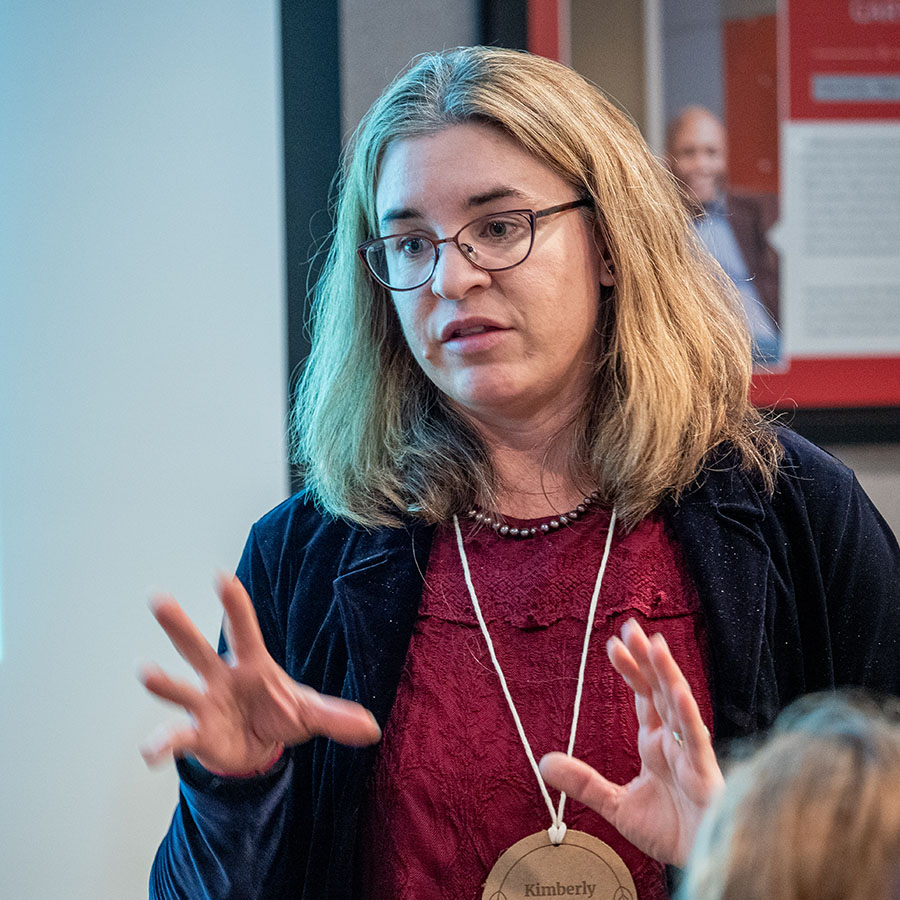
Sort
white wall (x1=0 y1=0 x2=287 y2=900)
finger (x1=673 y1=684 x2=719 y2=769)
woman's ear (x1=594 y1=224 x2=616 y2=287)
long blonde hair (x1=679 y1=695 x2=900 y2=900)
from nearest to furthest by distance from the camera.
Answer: long blonde hair (x1=679 y1=695 x2=900 y2=900), finger (x1=673 y1=684 x2=719 y2=769), woman's ear (x1=594 y1=224 x2=616 y2=287), white wall (x1=0 y1=0 x2=287 y2=900)

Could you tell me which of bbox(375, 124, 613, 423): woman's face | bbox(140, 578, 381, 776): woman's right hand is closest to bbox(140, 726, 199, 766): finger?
bbox(140, 578, 381, 776): woman's right hand

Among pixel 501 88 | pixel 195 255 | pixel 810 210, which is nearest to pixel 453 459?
pixel 501 88

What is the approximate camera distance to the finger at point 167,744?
3.27 ft

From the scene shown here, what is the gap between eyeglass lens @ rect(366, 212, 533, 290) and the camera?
1.32 meters

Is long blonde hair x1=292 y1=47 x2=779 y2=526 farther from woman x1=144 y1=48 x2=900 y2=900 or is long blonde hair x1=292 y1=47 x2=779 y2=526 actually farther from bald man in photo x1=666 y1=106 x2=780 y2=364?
bald man in photo x1=666 y1=106 x2=780 y2=364

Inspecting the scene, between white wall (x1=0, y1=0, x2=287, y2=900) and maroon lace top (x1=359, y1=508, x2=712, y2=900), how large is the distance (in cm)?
73

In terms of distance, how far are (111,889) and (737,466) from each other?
1312 millimetres

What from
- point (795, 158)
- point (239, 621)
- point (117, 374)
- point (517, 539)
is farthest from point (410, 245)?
point (795, 158)

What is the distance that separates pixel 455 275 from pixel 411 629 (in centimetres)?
42

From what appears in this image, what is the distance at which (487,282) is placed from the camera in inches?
51.8

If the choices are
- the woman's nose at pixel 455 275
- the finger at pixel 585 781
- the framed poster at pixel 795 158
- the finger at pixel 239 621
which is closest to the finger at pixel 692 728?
the finger at pixel 585 781

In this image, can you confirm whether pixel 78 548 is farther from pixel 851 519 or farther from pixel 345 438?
pixel 851 519

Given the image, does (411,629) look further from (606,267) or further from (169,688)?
(606,267)

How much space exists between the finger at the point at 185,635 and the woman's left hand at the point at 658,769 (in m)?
0.33
